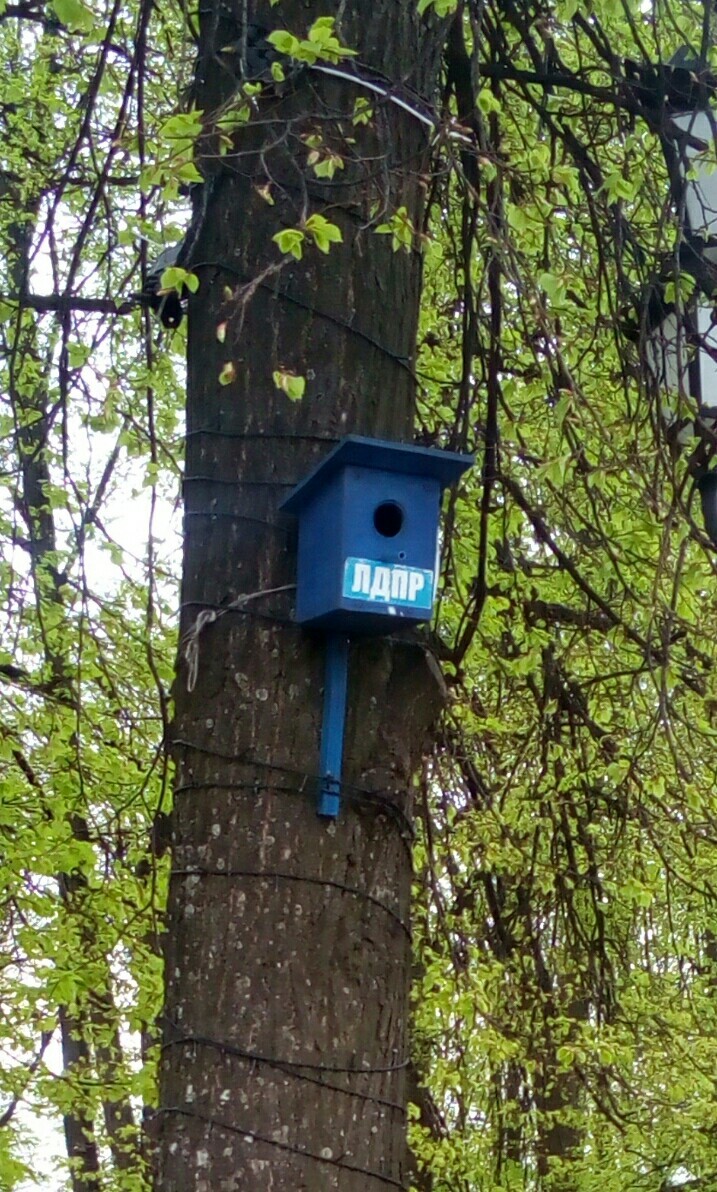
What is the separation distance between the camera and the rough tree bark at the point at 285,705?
206 centimetres

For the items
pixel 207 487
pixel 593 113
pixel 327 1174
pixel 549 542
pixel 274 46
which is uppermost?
pixel 593 113

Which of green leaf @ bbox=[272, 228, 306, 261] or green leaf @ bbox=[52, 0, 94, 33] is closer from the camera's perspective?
green leaf @ bbox=[272, 228, 306, 261]

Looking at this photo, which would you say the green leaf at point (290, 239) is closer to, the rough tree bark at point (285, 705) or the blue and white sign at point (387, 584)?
the rough tree bark at point (285, 705)

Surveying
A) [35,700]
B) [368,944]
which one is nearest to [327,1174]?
[368,944]

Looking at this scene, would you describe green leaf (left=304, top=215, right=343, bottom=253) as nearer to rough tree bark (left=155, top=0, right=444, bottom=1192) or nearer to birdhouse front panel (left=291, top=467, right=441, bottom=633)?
rough tree bark (left=155, top=0, right=444, bottom=1192)

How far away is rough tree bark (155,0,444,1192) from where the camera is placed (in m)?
2.06

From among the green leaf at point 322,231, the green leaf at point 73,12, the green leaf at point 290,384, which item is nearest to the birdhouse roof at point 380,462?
the green leaf at point 290,384

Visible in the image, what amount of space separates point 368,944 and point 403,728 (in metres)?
0.36

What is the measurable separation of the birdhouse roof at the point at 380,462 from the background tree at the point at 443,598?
96 millimetres

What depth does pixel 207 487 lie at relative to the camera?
237cm

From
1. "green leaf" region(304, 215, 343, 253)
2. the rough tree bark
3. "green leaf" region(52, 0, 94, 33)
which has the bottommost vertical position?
the rough tree bark

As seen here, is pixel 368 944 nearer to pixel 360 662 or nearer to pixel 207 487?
pixel 360 662

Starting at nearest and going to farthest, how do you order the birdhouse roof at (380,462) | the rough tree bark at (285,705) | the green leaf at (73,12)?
the rough tree bark at (285,705), the birdhouse roof at (380,462), the green leaf at (73,12)

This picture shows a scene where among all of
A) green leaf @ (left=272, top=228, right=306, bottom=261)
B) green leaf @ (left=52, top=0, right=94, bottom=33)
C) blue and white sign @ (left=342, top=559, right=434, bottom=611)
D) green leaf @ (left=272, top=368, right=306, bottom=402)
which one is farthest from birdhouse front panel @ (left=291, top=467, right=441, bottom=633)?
green leaf @ (left=52, top=0, right=94, bottom=33)
